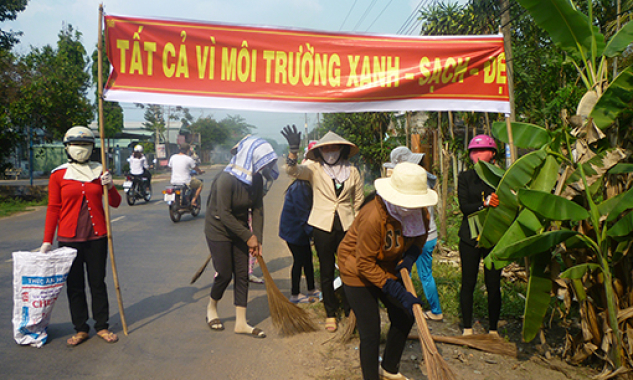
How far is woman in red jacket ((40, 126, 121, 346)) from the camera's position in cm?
427

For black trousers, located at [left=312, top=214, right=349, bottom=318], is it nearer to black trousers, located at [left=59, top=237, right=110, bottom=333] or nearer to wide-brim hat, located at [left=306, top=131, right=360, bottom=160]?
wide-brim hat, located at [left=306, top=131, right=360, bottom=160]

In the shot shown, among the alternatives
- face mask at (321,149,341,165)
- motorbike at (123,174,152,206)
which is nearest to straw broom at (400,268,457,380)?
face mask at (321,149,341,165)

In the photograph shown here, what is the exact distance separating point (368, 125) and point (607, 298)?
38.8 ft

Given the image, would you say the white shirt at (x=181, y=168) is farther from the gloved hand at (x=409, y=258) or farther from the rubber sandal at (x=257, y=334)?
the gloved hand at (x=409, y=258)

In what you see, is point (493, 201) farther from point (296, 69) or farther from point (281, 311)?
point (281, 311)

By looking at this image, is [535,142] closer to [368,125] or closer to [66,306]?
[66,306]

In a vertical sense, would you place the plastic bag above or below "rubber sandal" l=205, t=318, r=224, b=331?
above

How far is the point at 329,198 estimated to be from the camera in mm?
4762

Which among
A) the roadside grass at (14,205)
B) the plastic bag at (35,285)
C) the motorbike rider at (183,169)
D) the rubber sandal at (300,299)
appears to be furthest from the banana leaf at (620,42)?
the roadside grass at (14,205)

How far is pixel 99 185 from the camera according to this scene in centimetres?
445

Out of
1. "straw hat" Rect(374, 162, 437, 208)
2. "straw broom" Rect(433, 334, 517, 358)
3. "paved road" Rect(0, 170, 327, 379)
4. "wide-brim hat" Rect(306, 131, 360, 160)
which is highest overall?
"wide-brim hat" Rect(306, 131, 360, 160)

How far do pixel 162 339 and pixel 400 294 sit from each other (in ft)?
8.40

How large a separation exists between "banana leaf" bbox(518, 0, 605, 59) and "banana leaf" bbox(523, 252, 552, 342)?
5.26ft

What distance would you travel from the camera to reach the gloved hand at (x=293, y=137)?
4.42 metres
